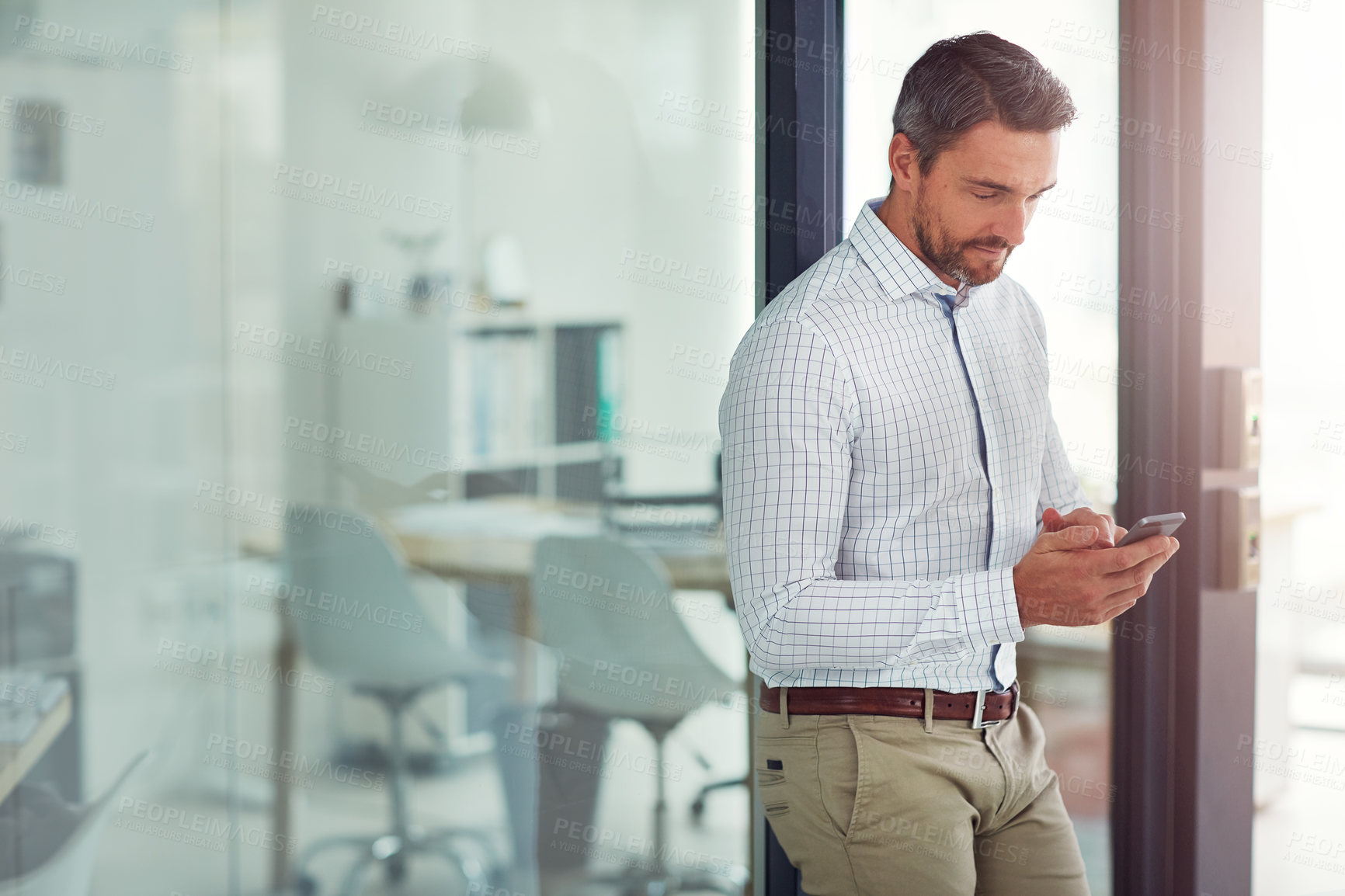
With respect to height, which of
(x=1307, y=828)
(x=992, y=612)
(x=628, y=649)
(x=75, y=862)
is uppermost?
(x=992, y=612)

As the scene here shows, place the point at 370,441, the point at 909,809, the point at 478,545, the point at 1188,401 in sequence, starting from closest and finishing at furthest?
the point at 909,809 → the point at 370,441 → the point at 478,545 → the point at 1188,401

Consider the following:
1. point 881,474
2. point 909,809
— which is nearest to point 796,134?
point 881,474

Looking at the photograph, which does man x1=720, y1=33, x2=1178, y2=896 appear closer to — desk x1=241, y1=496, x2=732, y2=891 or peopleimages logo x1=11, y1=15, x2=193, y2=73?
desk x1=241, y1=496, x2=732, y2=891

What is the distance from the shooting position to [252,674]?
141 cm

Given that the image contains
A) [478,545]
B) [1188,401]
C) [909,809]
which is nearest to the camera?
[909,809]

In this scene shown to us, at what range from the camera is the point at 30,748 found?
1.25m

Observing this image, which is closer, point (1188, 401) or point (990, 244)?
point (990, 244)

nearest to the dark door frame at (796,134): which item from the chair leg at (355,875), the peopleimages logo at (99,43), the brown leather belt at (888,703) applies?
the brown leather belt at (888,703)

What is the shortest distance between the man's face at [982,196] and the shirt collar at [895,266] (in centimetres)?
2

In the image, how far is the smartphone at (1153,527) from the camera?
4.02ft

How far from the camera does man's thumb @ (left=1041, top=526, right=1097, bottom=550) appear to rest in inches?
48.7

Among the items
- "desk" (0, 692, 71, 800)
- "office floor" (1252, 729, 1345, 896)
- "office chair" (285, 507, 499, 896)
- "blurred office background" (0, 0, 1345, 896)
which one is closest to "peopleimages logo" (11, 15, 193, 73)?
"blurred office background" (0, 0, 1345, 896)

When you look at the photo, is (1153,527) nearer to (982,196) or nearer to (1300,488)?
(982,196)

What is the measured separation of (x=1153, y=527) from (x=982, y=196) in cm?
45
